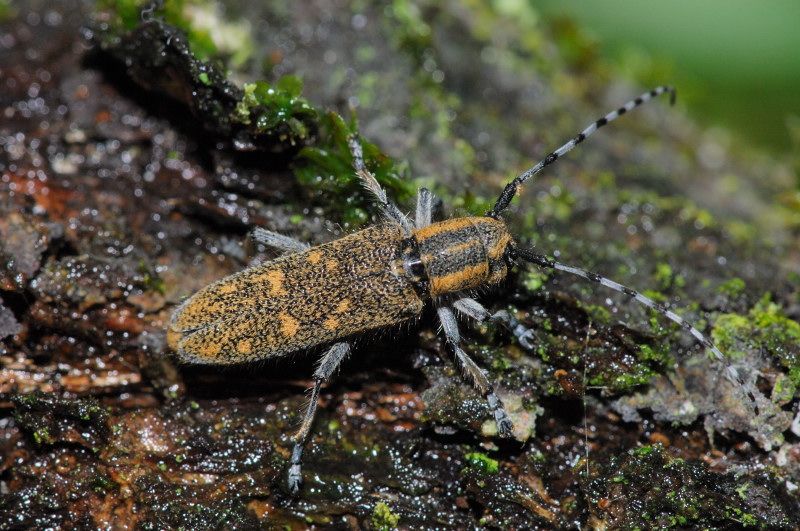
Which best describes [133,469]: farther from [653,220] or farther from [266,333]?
[653,220]

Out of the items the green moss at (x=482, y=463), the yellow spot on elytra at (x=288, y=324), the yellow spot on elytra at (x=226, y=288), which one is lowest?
the green moss at (x=482, y=463)

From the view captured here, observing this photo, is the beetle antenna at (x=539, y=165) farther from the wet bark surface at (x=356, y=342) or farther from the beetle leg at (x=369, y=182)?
the beetle leg at (x=369, y=182)

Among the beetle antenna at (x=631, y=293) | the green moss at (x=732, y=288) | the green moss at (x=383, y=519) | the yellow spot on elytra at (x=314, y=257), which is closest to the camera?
the green moss at (x=383, y=519)

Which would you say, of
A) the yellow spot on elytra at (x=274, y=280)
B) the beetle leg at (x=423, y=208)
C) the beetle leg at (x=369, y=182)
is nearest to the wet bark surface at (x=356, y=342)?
the beetle leg at (x=369, y=182)

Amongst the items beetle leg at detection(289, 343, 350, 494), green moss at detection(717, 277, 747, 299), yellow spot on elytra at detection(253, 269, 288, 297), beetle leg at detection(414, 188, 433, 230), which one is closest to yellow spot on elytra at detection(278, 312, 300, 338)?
yellow spot on elytra at detection(253, 269, 288, 297)

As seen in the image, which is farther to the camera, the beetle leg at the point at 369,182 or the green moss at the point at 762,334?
the beetle leg at the point at 369,182

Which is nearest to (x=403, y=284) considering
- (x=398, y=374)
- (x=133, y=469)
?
(x=398, y=374)

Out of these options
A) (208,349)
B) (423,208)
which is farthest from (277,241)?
(423,208)
